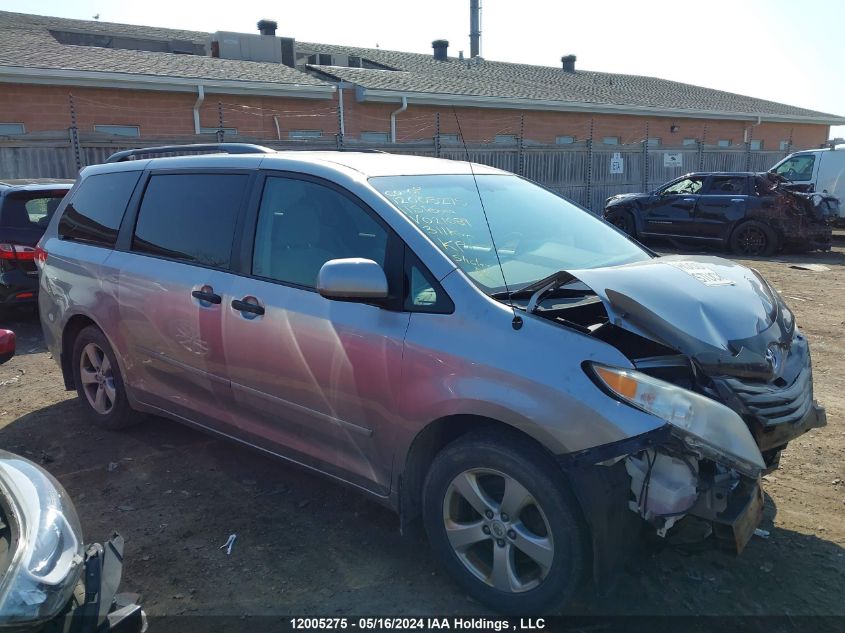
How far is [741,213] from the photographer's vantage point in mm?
12984

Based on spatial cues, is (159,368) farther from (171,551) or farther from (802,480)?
(802,480)

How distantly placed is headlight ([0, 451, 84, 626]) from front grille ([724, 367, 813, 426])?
7.74 ft

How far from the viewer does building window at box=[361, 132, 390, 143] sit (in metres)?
17.8

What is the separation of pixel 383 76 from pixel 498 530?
18.8 m

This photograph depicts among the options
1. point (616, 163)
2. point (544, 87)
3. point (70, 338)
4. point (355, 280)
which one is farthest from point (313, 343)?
point (544, 87)

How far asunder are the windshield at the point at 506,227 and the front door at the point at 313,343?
26 centimetres

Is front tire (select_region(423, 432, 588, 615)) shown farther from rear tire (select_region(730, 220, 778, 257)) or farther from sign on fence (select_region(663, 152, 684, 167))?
sign on fence (select_region(663, 152, 684, 167))

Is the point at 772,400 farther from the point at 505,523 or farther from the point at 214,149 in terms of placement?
the point at 214,149

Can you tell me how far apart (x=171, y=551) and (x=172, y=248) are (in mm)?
1720

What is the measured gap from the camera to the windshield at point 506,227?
121 inches

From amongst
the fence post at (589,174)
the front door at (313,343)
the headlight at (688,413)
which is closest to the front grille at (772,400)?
the headlight at (688,413)

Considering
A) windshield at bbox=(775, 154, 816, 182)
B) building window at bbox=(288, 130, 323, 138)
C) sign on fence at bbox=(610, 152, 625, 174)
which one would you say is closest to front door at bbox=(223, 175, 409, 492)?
building window at bbox=(288, 130, 323, 138)

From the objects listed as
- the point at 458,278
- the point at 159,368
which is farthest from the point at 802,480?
the point at 159,368

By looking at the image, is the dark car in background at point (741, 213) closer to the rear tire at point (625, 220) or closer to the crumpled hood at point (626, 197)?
the crumpled hood at point (626, 197)
